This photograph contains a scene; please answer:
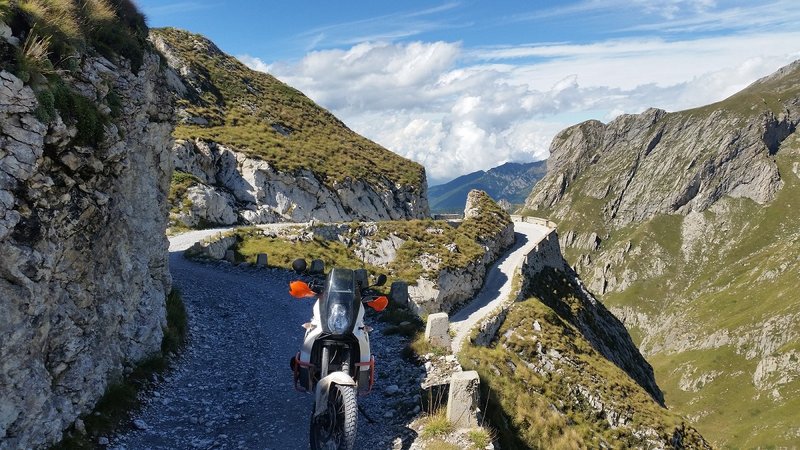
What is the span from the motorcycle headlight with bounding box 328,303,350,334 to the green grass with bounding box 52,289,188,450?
4881 millimetres

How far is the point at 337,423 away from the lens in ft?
29.9

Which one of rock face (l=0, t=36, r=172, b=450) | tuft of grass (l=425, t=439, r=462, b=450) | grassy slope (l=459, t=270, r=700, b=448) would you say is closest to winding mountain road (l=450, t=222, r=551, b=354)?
grassy slope (l=459, t=270, r=700, b=448)

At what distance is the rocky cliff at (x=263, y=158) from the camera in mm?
53844

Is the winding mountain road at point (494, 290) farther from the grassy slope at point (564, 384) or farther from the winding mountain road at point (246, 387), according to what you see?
the winding mountain road at point (246, 387)

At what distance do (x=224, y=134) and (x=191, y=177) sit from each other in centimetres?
1401

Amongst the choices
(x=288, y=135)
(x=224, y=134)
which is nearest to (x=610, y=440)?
(x=224, y=134)

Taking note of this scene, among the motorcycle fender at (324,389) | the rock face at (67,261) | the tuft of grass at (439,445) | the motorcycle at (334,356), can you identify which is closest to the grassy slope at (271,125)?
the rock face at (67,261)

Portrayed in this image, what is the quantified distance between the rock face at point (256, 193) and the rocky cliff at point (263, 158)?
0.11 meters

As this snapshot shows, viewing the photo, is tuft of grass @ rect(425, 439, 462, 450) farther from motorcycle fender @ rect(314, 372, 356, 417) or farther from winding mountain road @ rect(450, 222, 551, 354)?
winding mountain road @ rect(450, 222, 551, 354)

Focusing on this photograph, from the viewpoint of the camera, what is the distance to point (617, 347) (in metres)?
61.3

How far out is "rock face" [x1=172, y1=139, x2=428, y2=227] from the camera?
49.0 m

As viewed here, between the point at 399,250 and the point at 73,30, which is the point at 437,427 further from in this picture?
the point at 399,250

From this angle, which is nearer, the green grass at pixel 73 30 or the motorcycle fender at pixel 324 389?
the motorcycle fender at pixel 324 389

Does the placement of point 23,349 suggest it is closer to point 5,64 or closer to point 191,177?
point 5,64
